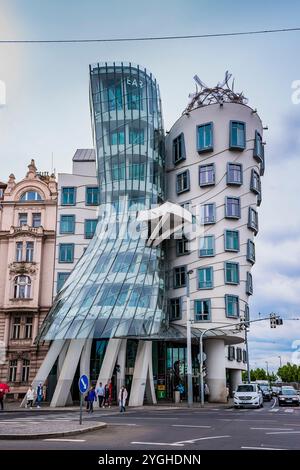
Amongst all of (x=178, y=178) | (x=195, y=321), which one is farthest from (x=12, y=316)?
(x=178, y=178)

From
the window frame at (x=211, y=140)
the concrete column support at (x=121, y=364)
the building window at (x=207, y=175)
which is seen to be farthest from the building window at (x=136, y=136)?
Answer: the concrete column support at (x=121, y=364)

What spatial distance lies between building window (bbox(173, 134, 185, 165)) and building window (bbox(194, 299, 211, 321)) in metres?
13.2

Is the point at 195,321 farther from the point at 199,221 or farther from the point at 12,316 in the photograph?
the point at 12,316

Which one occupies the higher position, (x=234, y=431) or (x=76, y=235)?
(x=76, y=235)

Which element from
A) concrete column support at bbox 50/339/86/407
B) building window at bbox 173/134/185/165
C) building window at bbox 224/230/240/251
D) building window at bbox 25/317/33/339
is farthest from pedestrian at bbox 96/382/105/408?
building window at bbox 173/134/185/165

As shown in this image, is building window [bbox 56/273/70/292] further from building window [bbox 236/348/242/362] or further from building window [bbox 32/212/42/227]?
building window [bbox 236/348/242/362]

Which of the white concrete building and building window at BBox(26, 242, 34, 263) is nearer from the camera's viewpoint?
building window at BBox(26, 242, 34, 263)

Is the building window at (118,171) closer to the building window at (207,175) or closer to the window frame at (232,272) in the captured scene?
the building window at (207,175)

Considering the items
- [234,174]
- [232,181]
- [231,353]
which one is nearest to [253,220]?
[232,181]

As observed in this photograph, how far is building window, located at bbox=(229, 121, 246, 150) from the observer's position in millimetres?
44500

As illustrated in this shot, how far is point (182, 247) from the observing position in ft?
148

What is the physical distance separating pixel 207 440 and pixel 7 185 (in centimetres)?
4163

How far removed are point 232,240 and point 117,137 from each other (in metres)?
14.1

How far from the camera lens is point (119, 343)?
37.6m
